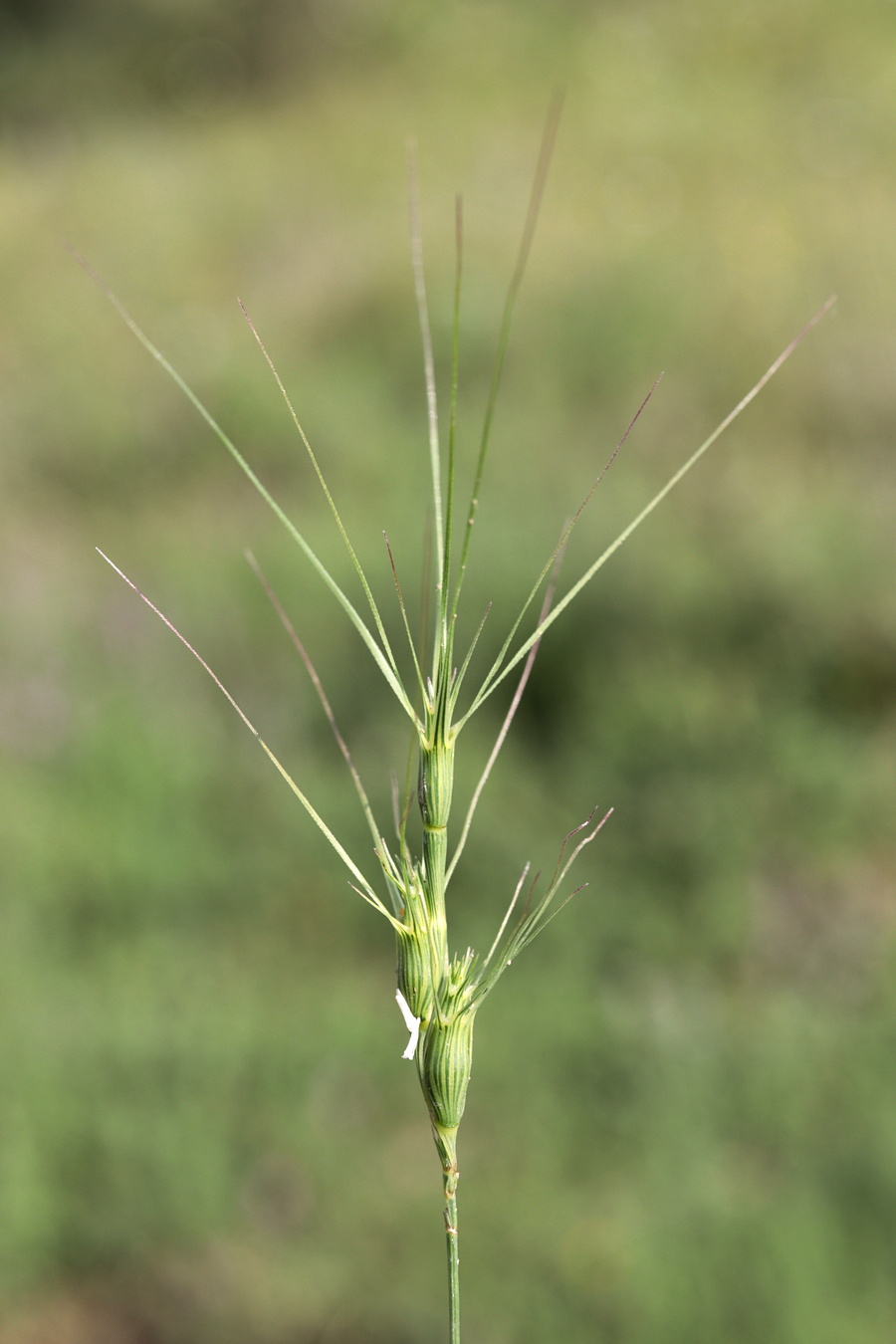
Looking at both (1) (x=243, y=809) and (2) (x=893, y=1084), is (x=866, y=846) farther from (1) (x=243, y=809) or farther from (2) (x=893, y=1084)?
(1) (x=243, y=809)

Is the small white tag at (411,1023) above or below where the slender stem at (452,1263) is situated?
above

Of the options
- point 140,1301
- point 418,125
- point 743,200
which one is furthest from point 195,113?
point 140,1301

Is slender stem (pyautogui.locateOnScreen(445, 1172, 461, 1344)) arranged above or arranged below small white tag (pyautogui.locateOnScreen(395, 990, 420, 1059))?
below

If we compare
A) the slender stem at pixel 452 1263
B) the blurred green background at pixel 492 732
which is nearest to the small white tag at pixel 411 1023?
the slender stem at pixel 452 1263

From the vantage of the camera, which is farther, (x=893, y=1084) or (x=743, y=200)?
(x=743, y=200)

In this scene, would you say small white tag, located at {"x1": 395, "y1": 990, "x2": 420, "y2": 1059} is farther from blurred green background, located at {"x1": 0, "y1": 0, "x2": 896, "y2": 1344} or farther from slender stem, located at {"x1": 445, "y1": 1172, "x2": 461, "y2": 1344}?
blurred green background, located at {"x1": 0, "y1": 0, "x2": 896, "y2": 1344}

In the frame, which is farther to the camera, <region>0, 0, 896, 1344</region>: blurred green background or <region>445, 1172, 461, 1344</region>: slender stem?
<region>0, 0, 896, 1344</region>: blurred green background

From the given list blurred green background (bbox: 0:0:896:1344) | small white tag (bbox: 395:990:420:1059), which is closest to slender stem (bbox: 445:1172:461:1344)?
small white tag (bbox: 395:990:420:1059)

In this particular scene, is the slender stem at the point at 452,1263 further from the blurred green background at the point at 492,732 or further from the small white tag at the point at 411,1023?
the blurred green background at the point at 492,732
